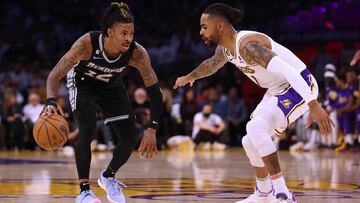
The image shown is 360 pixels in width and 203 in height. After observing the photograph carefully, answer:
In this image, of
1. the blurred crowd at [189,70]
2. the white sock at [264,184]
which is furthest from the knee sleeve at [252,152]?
the blurred crowd at [189,70]

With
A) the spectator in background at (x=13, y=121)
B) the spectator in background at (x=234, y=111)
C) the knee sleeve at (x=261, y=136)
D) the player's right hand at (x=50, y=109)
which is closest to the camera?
the player's right hand at (x=50, y=109)

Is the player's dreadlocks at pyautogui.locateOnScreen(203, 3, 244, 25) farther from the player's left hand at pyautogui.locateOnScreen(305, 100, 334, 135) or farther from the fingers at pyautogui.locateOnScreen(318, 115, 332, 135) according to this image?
the fingers at pyautogui.locateOnScreen(318, 115, 332, 135)

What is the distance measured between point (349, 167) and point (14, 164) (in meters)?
5.11

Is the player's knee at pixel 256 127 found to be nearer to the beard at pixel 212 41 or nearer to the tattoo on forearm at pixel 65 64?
the beard at pixel 212 41

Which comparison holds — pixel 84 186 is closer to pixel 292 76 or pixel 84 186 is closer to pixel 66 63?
pixel 66 63

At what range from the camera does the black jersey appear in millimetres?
7156

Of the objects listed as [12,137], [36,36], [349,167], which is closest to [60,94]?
[12,137]

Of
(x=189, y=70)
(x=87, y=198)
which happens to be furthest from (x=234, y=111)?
(x=87, y=198)

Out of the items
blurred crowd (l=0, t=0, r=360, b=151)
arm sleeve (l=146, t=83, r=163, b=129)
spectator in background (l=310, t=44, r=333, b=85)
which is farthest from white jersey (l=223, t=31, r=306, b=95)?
spectator in background (l=310, t=44, r=333, b=85)

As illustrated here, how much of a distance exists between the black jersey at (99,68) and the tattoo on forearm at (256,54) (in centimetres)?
107

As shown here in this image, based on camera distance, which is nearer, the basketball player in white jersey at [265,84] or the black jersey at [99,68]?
the basketball player in white jersey at [265,84]

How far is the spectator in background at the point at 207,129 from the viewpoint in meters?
18.4

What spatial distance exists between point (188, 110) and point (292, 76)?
12545 mm

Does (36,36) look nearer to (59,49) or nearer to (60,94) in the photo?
(59,49)
